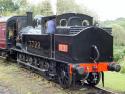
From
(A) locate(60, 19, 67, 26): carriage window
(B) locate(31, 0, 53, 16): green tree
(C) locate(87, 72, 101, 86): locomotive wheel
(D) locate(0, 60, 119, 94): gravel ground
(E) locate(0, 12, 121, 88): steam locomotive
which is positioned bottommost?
(D) locate(0, 60, 119, 94): gravel ground

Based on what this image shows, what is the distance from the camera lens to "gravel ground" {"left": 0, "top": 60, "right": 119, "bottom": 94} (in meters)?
11.4

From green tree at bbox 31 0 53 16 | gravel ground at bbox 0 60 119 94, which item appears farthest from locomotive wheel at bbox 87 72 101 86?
green tree at bbox 31 0 53 16

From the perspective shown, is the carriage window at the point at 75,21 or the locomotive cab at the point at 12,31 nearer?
the carriage window at the point at 75,21

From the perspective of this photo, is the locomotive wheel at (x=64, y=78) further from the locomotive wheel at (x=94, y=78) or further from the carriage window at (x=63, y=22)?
the carriage window at (x=63, y=22)

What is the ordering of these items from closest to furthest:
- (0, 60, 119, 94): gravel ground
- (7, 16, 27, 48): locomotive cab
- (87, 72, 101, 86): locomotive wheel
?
(0, 60, 119, 94): gravel ground, (87, 72, 101, 86): locomotive wheel, (7, 16, 27, 48): locomotive cab

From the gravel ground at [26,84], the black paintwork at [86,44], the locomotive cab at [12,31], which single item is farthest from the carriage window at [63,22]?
the locomotive cab at [12,31]

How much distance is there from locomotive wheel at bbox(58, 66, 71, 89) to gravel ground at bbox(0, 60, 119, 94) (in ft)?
0.63

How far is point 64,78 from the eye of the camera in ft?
39.0

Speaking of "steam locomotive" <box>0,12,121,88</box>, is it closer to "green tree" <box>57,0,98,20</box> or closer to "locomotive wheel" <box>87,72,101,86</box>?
"locomotive wheel" <box>87,72,101,86</box>

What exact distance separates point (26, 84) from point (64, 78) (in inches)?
67.6

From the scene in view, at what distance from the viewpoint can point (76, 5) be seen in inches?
1249

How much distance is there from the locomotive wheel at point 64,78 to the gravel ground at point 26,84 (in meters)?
0.19

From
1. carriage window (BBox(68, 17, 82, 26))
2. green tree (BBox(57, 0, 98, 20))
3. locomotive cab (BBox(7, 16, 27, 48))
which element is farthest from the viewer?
green tree (BBox(57, 0, 98, 20))

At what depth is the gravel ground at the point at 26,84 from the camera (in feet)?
37.4
